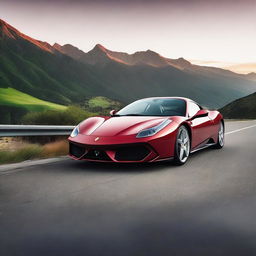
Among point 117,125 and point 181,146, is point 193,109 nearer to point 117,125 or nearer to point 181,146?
point 181,146

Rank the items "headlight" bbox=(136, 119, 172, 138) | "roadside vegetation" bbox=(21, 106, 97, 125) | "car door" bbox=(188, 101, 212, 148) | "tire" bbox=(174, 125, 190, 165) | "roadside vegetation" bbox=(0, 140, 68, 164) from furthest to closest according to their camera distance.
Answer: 1. "roadside vegetation" bbox=(21, 106, 97, 125)
2. "roadside vegetation" bbox=(0, 140, 68, 164)
3. "car door" bbox=(188, 101, 212, 148)
4. "tire" bbox=(174, 125, 190, 165)
5. "headlight" bbox=(136, 119, 172, 138)

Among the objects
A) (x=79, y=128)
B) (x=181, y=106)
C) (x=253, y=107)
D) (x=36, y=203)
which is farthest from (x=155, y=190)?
(x=253, y=107)

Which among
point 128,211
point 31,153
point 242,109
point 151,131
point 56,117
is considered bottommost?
point 242,109

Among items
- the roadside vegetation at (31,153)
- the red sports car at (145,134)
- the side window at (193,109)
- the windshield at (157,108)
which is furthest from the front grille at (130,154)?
the roadside vegetation at (31,153)

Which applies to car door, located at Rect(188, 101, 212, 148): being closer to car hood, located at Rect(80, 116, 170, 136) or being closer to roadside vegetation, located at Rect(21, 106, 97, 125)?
car hood, located at Rect(80, 116, 170, 136)

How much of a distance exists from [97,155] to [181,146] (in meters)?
1.52

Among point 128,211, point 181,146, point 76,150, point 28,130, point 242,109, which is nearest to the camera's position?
point 128,211

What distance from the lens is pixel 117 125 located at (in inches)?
288

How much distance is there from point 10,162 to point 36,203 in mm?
3818

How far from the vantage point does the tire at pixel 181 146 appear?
723cm

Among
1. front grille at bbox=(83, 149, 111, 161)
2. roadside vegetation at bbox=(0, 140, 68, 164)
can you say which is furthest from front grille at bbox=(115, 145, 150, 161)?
roadside vegetation at bbox=(0, 140, 68, 164)

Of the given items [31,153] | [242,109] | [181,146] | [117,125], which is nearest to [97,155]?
[117,125]

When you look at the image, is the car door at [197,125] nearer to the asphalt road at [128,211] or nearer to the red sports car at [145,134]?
the red sports car at [145,134]

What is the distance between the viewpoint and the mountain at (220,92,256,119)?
163 meters
